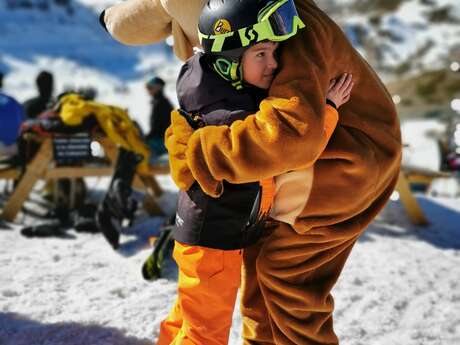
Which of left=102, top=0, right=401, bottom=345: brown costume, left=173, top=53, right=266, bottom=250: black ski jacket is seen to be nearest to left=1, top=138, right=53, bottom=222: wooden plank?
left=102, top=0, right=401, bottom=345: brown costume

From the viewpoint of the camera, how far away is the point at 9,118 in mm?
3900

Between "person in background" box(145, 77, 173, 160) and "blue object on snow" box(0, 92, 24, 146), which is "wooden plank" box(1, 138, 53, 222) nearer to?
"blue object on snow" box(0, 92, 24, 146)

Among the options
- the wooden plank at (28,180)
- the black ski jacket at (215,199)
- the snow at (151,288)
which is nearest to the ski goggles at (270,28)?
the black ski jacket at (215,199)

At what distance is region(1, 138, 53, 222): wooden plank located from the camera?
4559 mm

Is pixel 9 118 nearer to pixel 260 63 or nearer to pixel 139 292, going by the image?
pixel 139 292

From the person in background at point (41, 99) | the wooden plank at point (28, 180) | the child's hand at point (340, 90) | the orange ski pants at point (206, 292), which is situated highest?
the child's hand at point (340, 90)

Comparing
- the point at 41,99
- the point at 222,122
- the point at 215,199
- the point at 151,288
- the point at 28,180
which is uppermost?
the point at 222,122

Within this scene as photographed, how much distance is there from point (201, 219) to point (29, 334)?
130 centimetres

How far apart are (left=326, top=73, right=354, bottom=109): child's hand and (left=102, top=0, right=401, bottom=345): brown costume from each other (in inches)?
1.1

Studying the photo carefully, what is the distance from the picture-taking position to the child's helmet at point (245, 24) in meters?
1.46

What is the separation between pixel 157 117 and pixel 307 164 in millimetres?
4576

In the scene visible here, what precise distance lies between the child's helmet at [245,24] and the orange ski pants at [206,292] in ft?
2.25

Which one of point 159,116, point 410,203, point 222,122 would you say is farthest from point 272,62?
point 159,116

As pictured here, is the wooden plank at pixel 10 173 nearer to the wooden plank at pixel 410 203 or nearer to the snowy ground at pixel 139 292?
the snowy ground at pixel 139 292
